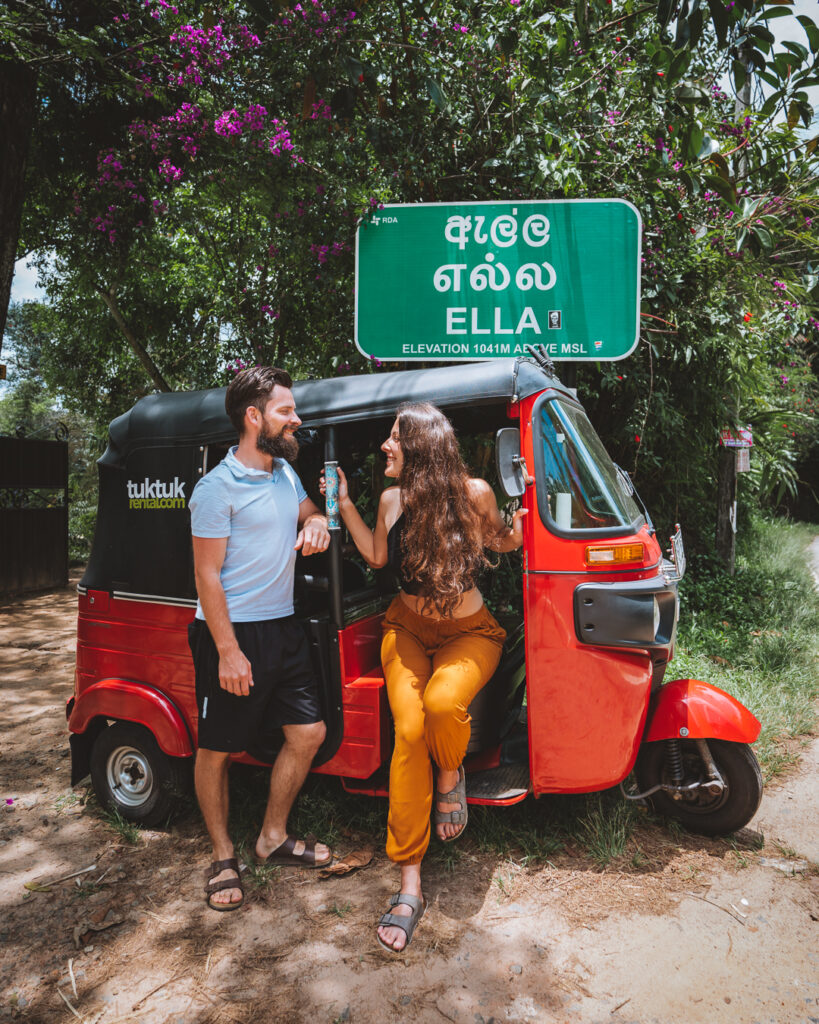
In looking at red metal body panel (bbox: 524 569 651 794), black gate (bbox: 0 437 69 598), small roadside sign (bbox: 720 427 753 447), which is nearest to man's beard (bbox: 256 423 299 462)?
red metal body panel (bbox: 524 569 651 794)

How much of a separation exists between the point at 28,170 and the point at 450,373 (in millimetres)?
7725

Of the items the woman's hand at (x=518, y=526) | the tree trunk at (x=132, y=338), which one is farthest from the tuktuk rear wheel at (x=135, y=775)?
the tree trunk at (x=132, y=338)

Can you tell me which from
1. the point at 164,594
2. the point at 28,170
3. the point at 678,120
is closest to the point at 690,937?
the point at 164,594

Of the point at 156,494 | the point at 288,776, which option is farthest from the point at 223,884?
the point at 156,494

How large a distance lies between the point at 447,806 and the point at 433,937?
18.4 inches

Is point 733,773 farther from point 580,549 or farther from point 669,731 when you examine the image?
point 580,549

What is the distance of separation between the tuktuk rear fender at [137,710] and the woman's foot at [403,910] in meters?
1.16

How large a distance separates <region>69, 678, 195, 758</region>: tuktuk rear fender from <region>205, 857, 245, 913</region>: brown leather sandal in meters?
0.52

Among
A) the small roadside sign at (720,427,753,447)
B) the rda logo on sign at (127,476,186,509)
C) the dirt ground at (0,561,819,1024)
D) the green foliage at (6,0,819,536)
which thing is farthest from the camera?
the small roadside sign at (720,427,753,447)

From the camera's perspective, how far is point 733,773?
3221 millimetres

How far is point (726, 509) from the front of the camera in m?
9.34

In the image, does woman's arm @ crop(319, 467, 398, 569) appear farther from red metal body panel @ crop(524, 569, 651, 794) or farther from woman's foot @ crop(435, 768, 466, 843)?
woman's foot @ crop(435, 768, 466, 843)

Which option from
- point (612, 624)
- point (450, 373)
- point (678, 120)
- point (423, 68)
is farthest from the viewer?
point (423, 68)

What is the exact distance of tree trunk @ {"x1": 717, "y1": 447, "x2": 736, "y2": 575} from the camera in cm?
917
